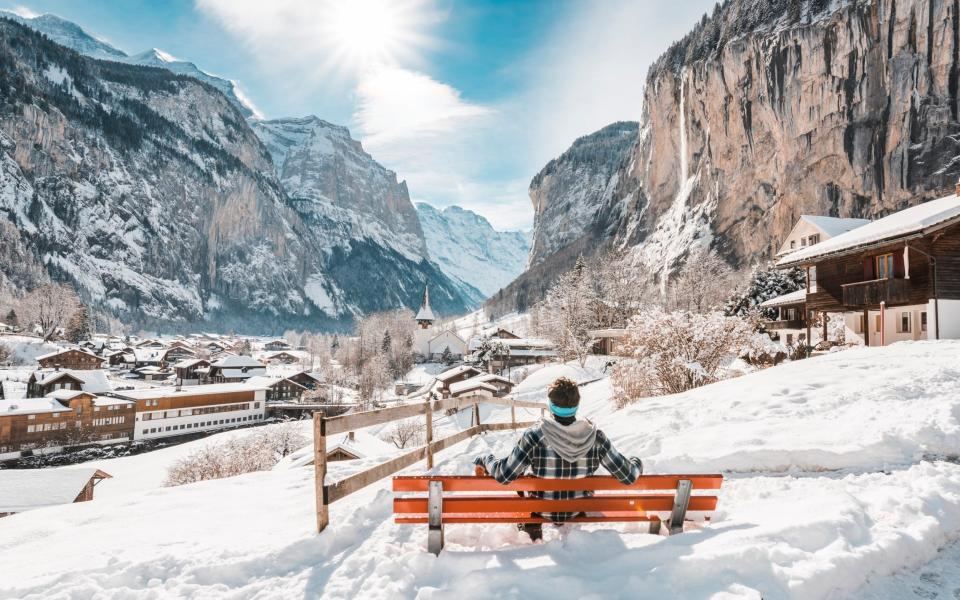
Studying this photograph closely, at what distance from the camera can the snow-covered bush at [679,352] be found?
1678 centimetres

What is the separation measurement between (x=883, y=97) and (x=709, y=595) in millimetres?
76451

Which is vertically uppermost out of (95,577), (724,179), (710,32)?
(710,32)

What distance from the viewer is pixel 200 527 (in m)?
5.45

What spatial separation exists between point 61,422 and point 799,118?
91515 millimetres

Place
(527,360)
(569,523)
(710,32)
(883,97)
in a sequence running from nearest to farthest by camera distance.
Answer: (569,523) < (883,97) < (527,360) < (710,32)

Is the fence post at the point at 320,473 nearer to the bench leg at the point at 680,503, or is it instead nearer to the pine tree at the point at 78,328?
the bench leg at the point at 680,503

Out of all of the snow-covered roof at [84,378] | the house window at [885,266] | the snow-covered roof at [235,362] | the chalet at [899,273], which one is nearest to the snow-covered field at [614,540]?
the chalet at [899,273]

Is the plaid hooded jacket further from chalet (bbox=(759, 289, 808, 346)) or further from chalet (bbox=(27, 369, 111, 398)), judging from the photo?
chalet (bbox=(27, 369, 111, 398))

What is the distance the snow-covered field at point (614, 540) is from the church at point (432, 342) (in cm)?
8867

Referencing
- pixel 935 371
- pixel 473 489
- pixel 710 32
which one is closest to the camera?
pixel 473 489

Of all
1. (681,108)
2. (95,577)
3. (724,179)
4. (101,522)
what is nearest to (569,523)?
(95,577)

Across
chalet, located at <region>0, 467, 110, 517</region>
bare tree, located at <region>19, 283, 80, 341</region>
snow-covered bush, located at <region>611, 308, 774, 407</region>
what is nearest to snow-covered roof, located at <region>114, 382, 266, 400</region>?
chalet, located at <region>0, 467, 110, 517</region>

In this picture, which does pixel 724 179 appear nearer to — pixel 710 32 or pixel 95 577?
pixel 710 32

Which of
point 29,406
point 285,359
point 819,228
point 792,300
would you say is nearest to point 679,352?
point 792,300
